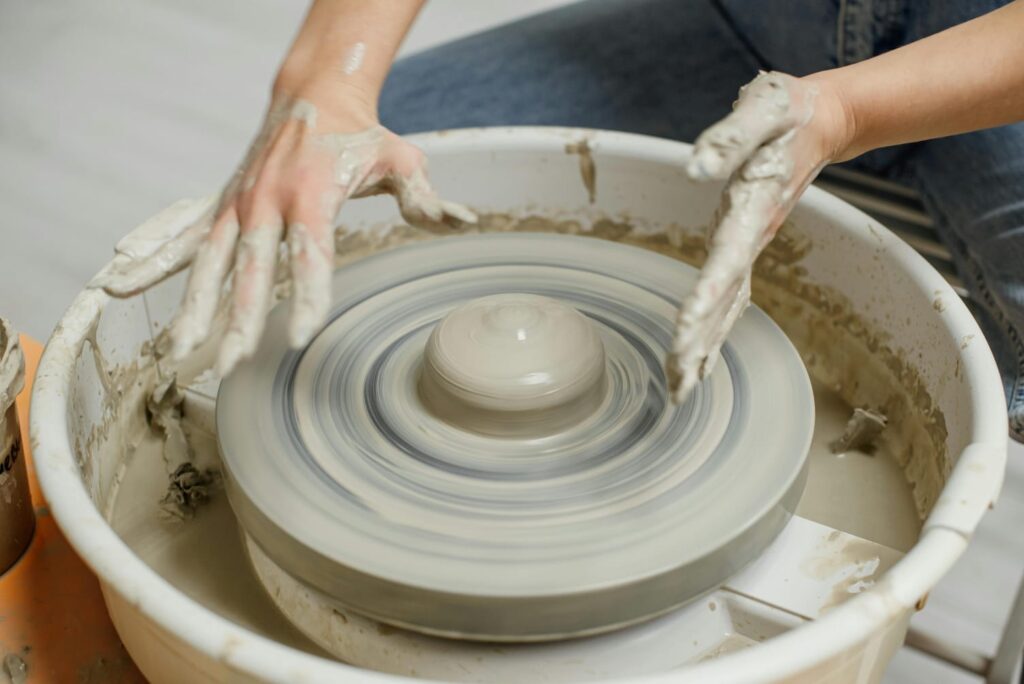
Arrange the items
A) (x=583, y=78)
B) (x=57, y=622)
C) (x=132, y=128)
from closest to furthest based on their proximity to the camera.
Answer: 1. (x=57, y=622)
2. (x=583, y=78)
3. (x=132, y=128)

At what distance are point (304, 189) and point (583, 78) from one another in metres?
0.98

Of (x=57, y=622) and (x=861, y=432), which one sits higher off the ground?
(x=861, y=432)

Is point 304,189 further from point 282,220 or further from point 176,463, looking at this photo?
point 176,463

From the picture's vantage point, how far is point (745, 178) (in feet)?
3.56

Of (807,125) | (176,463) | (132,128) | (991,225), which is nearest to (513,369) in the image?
(807,125)

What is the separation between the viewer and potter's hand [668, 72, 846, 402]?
3.21 ft

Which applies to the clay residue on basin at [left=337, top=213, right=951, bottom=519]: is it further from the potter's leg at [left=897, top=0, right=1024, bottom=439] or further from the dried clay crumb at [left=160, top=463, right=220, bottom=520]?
the dried clay crumb at [left=160, top=463, right=220, bottom=520]

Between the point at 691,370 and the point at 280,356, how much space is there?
20.8 inches

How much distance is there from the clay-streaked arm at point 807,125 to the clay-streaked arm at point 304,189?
313 mm

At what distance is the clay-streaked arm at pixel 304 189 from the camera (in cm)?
103

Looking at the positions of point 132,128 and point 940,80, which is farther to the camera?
point 132,128

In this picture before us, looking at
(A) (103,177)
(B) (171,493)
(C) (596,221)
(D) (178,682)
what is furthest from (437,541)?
(A) (103,177)

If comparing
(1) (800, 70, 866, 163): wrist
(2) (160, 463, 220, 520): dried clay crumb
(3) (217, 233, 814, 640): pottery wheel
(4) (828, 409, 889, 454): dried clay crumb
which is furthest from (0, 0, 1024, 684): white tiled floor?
(2) (160, 463, 220, 520): dried clay crumb

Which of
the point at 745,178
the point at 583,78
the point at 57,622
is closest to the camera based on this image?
the point at 745,178
